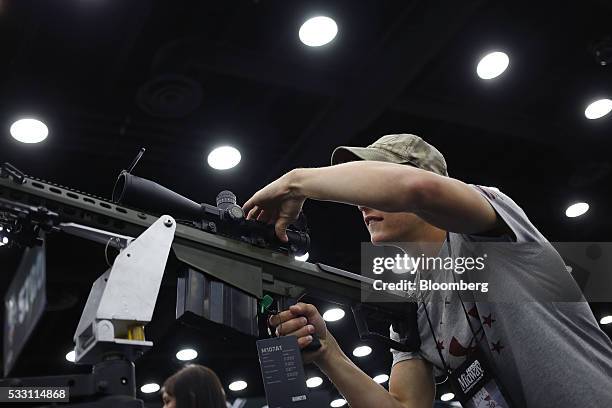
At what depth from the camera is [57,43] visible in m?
2.83

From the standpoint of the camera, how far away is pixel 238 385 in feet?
21.8

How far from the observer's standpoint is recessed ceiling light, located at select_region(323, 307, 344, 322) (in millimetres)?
5419

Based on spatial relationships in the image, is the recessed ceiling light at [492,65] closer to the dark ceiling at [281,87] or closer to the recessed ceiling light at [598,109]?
the dark ceiling at [281,87]

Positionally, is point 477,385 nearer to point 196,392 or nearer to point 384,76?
point 196,392

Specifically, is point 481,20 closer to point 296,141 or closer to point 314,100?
point 314,100

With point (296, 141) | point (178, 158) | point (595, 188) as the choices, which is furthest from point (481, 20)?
point (595, 188)

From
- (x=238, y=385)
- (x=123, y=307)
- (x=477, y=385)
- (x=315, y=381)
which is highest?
(x=238, y=385)

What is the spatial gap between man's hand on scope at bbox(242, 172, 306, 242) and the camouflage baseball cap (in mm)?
235

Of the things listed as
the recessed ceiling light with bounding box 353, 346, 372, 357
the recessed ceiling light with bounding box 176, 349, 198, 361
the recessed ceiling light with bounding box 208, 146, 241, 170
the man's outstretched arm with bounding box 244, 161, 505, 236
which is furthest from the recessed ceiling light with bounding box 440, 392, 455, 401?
the man's outstretched arm with bounding box 244, 161, 505, 236

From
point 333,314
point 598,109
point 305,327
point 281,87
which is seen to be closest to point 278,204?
point 305,327

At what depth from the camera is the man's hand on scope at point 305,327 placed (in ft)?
5.10

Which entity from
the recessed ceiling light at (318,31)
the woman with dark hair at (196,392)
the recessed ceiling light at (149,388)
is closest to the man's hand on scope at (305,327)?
the woman with dark hair at (196,392)

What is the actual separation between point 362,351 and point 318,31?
416 centimetres

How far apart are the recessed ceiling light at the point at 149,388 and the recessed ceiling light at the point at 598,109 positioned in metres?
4.55
